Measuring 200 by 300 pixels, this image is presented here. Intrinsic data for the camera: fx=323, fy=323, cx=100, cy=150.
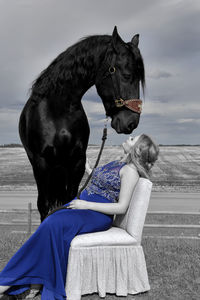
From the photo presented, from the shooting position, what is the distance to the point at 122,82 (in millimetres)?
2777

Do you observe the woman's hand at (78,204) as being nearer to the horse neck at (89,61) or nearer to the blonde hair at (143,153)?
the blonde hair at (143,153)

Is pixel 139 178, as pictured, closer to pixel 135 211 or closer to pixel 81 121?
pixel 135 211

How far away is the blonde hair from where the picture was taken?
2948 millimetres

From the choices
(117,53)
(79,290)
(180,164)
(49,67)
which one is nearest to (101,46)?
(117,53)

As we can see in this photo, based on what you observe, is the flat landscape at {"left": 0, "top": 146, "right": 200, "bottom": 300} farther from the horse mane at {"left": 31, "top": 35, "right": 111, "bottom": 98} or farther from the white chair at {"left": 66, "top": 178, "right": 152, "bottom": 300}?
the horse mane at {"left": 31, "top": 35, "right": 111, "bottom": 98}

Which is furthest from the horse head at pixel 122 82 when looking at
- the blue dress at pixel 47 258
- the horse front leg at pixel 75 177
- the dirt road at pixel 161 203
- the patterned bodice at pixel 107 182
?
the dirt road at pixel 161 203

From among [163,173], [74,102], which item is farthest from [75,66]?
[163,173]

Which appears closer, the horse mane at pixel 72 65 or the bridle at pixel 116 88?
the bridle at pixel 116 88

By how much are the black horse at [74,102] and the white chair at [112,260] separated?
1.91ft

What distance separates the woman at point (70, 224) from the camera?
278 cm

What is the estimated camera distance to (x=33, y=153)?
3.08m

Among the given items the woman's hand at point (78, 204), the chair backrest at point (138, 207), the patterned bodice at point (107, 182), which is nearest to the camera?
the woman's hand at point (78, 204)

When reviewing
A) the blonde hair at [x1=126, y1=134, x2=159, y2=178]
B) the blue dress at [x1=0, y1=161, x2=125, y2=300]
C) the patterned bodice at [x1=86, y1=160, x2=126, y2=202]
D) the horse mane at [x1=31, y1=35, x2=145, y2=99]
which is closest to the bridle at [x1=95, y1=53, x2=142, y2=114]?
the horse mane at [x1=31, y1=35, x2=145, y2=99]

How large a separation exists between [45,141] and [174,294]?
79.6 inches
